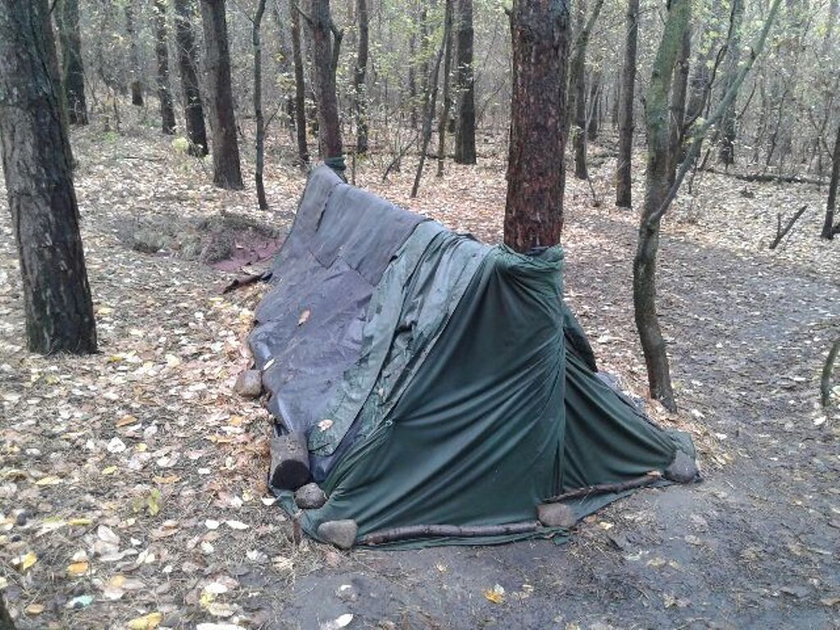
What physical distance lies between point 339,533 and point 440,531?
0.54m

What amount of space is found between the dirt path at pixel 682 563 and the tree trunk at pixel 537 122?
171 cm

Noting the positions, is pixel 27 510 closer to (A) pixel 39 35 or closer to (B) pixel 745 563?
(A) pixel 39 35

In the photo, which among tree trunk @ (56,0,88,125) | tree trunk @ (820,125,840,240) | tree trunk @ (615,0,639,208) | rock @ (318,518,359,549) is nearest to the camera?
rock @ (318,518,359,549)

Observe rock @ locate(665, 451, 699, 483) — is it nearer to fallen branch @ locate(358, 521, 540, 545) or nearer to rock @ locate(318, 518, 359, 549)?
fallen branch @ locate(358, 521, 540, 545)

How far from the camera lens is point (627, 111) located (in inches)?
481

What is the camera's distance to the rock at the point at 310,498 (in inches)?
142

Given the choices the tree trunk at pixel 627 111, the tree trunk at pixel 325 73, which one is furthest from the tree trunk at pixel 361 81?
the tree trunk at pixel 627 111

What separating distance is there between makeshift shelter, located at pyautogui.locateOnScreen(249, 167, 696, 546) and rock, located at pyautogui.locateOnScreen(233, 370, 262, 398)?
53 cm

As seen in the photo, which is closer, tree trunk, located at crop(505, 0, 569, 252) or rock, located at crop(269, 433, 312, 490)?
tree trunk, located at crop(505, 0, 569, 252)

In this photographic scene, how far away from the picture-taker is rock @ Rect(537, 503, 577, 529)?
3.75 meters

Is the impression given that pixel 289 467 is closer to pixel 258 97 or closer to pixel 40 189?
pixel 40 189

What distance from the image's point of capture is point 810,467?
4.96 meters

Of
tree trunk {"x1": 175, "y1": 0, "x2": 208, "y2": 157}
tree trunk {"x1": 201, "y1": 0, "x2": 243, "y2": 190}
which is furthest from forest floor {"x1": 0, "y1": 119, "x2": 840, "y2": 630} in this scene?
tree trunk {"x1": 175, "y1": 0, "x2": 208, "y2": 157}

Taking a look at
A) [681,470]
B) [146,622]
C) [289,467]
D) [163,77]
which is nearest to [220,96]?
[163,77]
